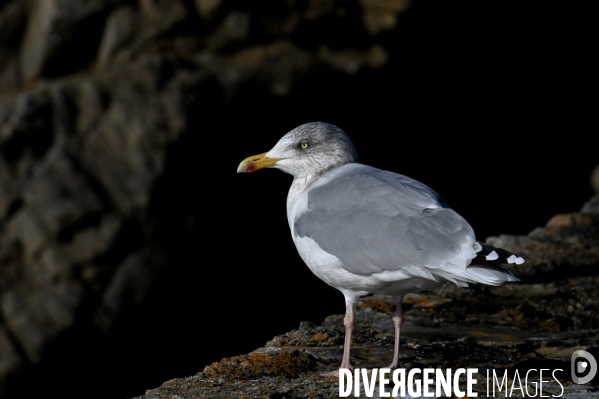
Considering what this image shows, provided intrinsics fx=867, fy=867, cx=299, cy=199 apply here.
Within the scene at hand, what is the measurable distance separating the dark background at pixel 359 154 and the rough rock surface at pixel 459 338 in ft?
13.2

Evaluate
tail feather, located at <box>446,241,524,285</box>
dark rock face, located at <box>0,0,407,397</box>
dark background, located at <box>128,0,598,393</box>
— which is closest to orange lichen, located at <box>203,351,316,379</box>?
tail feather, located at <box>446,241,524,285</box>

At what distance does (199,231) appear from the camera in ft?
25.3

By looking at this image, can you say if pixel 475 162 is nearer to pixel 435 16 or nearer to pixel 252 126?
pixel 435 16

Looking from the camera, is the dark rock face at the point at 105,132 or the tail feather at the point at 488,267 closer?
the tail feather at the point at 488,267

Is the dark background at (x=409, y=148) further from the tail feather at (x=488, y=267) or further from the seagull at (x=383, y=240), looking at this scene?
the tail feather at (x=488, y=267)

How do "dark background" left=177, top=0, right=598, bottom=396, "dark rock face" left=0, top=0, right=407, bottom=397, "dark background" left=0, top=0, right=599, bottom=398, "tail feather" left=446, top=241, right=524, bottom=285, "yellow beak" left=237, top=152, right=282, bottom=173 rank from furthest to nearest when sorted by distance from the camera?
"dark background" left=177, top=0, right=598, bottom=396, "dark background" left=0, top=0, right=599, bottom=398, "dark rock face" left=0, top=0, right=407, bottom=397, "yellow beak" left=237, top=152, right=282, bottom=173, "tail feather" left=446, top=241, right=524, bottom=285

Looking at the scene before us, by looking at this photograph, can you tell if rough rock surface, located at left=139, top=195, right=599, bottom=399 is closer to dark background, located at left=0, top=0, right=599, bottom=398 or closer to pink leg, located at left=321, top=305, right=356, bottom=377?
pink leg, located at left=321, top=305, right=356, bottom=377

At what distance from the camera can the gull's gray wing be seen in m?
2.74

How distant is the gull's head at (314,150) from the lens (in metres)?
3.43

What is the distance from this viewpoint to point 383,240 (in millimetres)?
2861

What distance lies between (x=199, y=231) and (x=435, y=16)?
9.89 feet

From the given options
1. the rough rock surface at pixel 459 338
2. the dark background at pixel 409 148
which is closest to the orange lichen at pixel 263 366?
the rough rock surface at pixel 459 338

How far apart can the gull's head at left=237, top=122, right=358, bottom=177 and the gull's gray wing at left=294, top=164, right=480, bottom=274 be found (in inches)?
9.4

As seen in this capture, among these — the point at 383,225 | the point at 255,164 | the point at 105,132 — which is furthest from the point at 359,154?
the point at 383,225
